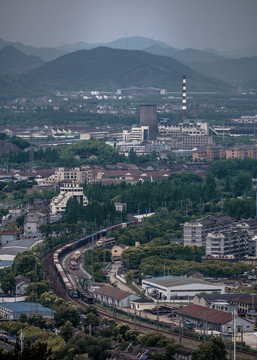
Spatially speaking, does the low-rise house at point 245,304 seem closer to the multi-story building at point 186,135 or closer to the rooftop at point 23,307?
the rooftop at point 23,307

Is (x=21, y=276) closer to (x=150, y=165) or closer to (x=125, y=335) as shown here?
(x=125, y=335)

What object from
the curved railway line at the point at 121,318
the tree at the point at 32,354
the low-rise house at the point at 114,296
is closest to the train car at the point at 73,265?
the curved railway line at the point at 121,318

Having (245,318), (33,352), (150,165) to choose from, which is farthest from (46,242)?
(150,165)

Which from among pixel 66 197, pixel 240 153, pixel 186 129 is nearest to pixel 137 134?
pixel 186 129

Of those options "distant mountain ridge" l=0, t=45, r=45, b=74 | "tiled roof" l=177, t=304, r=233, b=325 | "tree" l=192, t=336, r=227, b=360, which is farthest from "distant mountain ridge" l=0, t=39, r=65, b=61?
"tree" l=192, t=336, r=227, b=360

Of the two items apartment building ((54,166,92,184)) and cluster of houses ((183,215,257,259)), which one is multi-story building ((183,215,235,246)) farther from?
apartment building ((54,166,92,184))

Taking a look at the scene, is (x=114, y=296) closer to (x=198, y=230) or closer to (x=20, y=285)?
(x=20, y=285)
